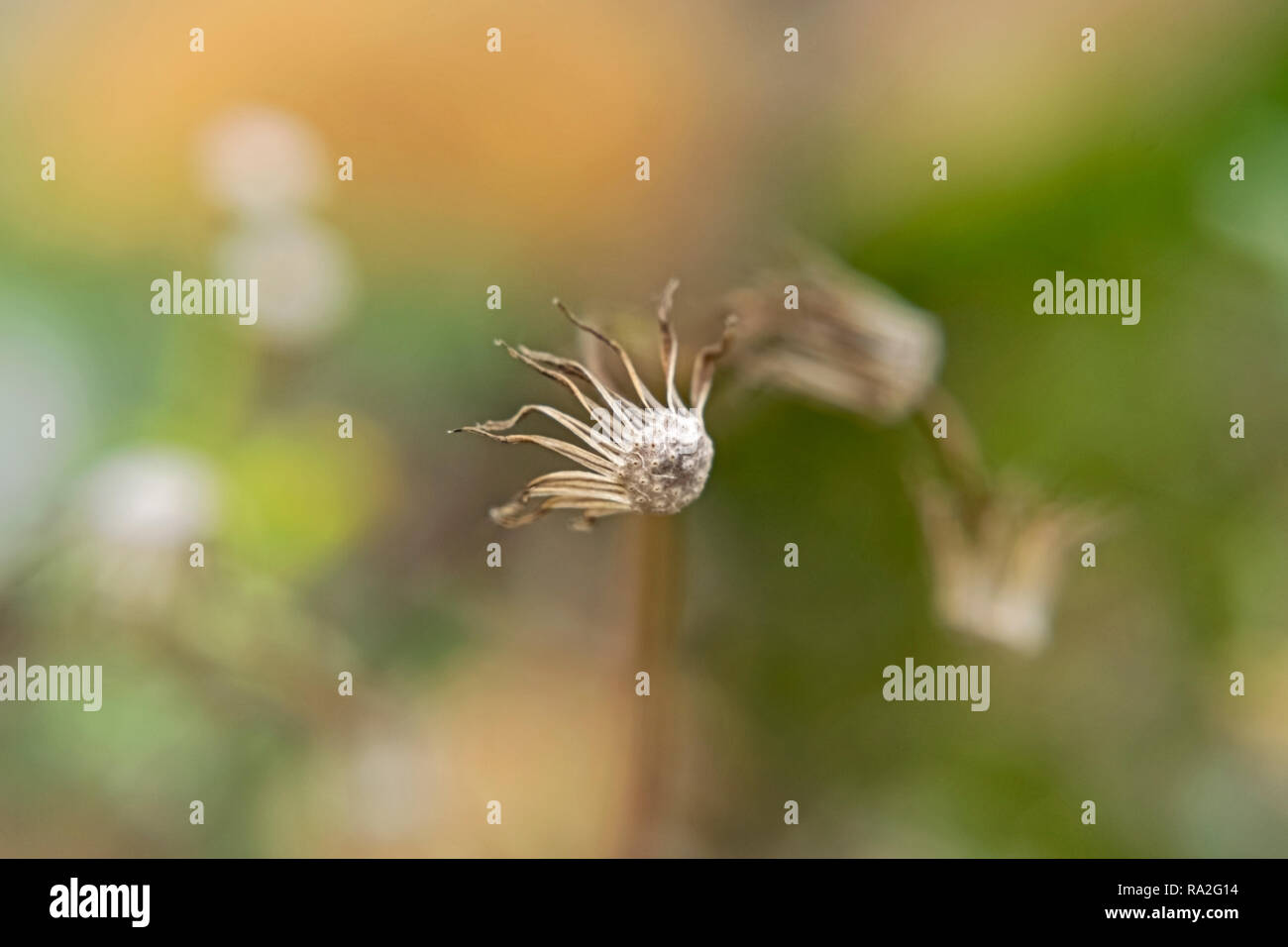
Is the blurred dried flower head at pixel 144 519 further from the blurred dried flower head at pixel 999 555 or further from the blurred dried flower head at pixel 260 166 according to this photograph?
the blurred dried flower head at pixel 999 555

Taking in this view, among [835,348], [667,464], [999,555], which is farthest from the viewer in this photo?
[999,555]

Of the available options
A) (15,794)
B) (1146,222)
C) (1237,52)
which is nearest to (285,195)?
(15,794)

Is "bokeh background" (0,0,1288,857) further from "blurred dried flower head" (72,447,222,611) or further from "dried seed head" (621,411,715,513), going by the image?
"dried seed head" (621,411,715,513)

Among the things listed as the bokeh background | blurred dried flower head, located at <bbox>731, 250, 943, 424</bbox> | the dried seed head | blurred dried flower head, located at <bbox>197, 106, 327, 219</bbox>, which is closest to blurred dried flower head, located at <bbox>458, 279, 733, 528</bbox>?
the dried seed head

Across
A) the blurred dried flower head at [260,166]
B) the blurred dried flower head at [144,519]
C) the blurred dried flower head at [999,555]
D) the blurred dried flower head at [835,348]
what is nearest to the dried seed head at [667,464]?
the blurred dried flower head at [835,348]

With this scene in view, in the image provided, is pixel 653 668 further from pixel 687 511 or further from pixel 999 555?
pixel 999 555

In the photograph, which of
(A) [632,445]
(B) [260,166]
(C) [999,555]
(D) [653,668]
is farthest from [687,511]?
(B) [260,166]
